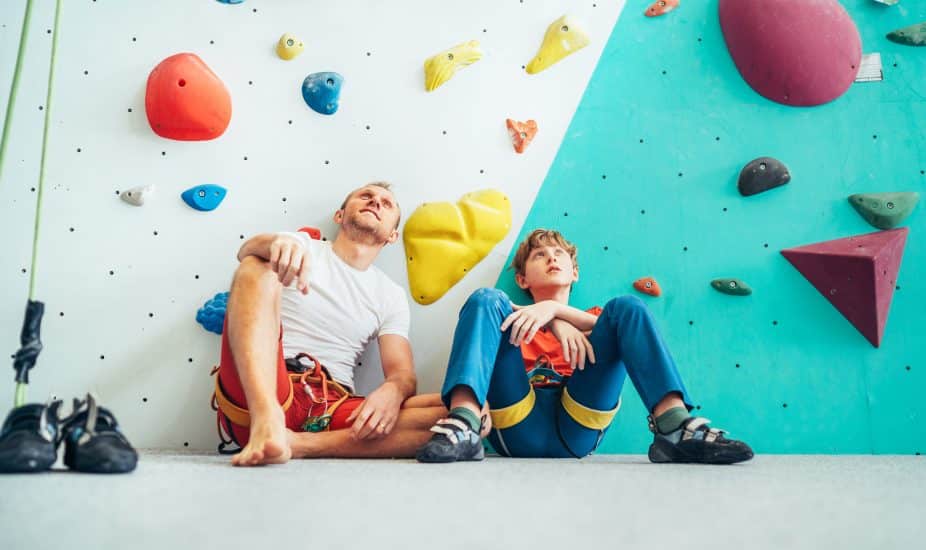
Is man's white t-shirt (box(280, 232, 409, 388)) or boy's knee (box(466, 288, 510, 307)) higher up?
boy's knee (box(466, 288, 510, 307))

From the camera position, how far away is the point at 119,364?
169 cm

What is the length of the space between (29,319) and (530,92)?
1.41m

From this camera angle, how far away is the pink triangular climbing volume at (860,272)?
1.76 meters

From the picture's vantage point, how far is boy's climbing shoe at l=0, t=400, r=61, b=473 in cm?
79

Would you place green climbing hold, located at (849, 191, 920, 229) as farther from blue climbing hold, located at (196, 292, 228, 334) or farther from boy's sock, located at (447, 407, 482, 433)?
blue climbing hold, located at (196, 292, 228, 334)

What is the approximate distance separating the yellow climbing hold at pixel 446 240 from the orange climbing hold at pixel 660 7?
0.72 meters

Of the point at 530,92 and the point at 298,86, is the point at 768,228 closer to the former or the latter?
the point at 530,92

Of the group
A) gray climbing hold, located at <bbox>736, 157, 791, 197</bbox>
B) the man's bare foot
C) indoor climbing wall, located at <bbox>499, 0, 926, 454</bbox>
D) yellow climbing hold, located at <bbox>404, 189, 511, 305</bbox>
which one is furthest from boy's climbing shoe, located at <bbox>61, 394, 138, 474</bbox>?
gray climbing hold, located at <bbox>736, 157, 791, 197</bbox>

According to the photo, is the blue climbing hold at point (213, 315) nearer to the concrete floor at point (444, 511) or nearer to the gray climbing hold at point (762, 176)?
the concrete floor at point (444, 511)

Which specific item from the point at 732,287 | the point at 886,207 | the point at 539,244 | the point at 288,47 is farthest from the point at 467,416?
the point at 886,207

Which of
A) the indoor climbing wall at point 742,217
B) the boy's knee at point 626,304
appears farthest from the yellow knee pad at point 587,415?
the indoor climbing wall at point 742,217

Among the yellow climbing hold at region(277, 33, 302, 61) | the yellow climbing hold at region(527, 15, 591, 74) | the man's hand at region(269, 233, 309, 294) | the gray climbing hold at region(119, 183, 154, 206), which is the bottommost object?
the gray climbing hold at region(119, 183, 154, 206)

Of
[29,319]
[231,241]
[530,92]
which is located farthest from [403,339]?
[29,319]

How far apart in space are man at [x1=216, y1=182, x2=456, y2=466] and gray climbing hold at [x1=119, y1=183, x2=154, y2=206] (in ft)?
1.49
